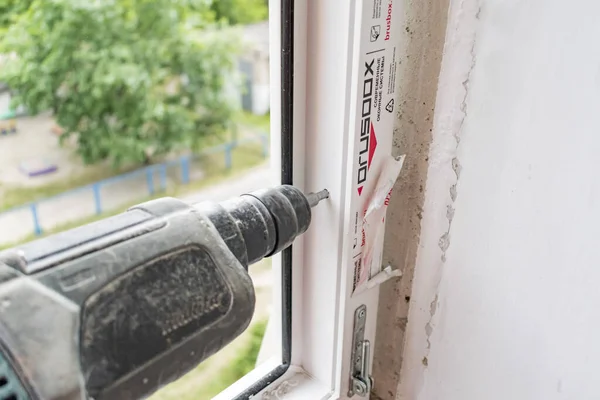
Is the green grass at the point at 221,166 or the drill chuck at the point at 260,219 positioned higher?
the drill chuck at the point at 260,219

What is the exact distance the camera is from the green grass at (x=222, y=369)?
49.5 inches

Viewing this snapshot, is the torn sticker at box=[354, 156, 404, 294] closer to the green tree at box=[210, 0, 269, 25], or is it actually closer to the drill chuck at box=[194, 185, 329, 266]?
the drill chuck at box=[194, 185, 329, 266]

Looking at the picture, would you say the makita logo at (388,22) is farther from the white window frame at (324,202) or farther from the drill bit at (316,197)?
the drill bit at (316,197)

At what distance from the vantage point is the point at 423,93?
0.46m

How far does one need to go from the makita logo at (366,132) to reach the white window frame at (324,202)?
0.03ft

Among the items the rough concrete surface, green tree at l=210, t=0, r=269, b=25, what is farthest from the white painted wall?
green tree at l=210, t=0, r=269, b=25

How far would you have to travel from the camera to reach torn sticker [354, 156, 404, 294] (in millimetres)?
477

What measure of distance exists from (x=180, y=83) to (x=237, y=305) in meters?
2.13

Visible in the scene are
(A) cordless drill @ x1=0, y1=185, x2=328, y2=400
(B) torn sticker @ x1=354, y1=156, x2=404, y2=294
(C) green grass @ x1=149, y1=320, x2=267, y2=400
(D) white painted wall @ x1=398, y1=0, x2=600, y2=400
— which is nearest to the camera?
(A) cordless drill @ x1=0, y1=185, x2=328, y2=400

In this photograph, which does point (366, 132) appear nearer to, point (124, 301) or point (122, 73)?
point (124, 301)

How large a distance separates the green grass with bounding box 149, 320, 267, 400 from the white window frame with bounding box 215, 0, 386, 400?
689 mm

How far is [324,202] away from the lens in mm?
479

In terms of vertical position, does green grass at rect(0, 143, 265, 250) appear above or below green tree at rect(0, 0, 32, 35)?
below

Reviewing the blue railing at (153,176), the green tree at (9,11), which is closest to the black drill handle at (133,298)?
the blue railing at (153,176)
